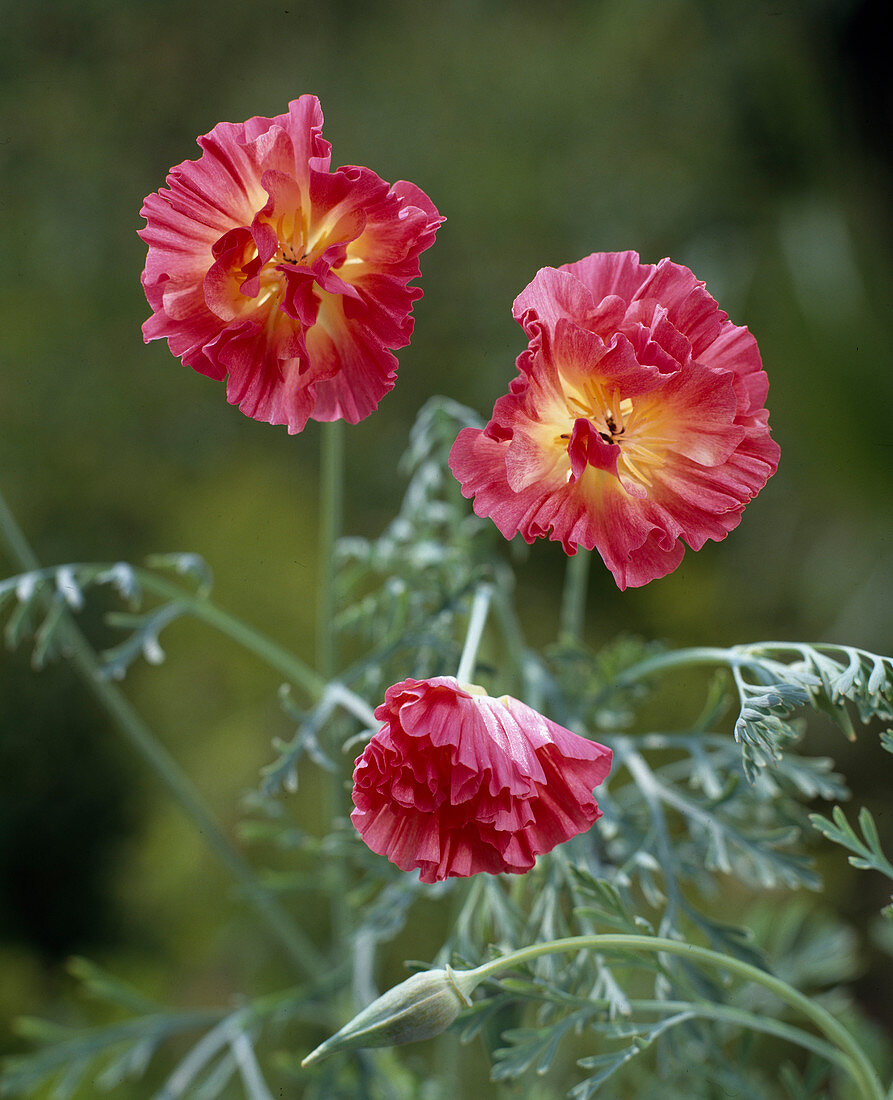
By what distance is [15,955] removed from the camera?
43.3 inches

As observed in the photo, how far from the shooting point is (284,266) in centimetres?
32

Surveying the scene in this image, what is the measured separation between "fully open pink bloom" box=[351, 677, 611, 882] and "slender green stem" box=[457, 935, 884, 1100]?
0.03 meters

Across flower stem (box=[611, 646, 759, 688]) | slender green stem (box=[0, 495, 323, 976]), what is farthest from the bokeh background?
flower stem (box=[611, 646, 759, 688])

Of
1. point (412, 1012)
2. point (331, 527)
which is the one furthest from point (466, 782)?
point (331, 527)

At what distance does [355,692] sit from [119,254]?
0.96 m

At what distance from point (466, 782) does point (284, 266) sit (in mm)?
165

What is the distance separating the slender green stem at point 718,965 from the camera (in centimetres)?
29

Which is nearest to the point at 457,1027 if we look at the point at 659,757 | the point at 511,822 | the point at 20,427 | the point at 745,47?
the point at 511,822

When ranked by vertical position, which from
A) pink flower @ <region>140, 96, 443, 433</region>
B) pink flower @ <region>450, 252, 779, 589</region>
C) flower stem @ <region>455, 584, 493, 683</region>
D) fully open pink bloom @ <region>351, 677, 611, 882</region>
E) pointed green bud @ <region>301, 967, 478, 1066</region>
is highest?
pink flower @ <region>140, 96, 443, 433</region>

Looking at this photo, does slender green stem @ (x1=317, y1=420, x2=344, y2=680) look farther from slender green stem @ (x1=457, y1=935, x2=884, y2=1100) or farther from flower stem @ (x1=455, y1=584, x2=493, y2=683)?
slender green stem @ (x1=457, y1=935, x2=884, y2=1100)

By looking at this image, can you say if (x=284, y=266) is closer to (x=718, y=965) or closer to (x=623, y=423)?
(x=623, y=423)

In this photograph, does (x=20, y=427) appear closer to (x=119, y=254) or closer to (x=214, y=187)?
(x=119, y=254)

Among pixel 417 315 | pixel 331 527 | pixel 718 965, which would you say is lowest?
pixel 718 965

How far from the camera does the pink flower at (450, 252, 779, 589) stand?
309 mm
